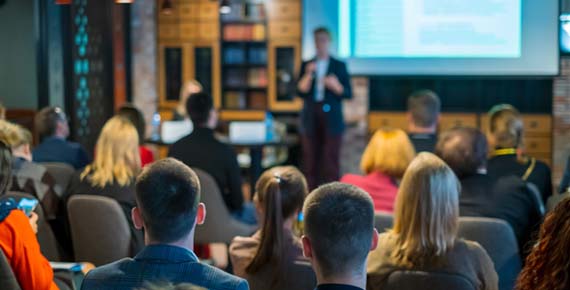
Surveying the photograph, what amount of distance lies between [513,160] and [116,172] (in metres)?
2.10

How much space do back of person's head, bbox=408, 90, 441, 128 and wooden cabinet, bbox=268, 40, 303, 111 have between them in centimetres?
356

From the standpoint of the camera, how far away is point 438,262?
3.01 meters

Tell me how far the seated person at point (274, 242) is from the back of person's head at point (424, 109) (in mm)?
2699

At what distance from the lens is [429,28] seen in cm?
893

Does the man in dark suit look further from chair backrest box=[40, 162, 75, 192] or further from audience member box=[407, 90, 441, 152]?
chair backrest box=[40, 162, 75, 192]

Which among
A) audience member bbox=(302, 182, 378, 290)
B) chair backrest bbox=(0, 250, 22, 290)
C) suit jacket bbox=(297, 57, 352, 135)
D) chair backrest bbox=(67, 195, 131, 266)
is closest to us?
audience member bbox=(302, 182, 378, 290)

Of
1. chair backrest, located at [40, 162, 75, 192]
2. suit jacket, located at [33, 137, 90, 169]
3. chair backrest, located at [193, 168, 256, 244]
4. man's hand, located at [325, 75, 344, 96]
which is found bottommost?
chair backrest, located at [193, 168, 256, 244]

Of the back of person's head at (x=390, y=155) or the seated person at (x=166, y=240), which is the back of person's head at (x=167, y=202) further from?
the back of person's head at (x=390, y=155)

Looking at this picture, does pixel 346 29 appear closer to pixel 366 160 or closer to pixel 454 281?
pixel 366 160

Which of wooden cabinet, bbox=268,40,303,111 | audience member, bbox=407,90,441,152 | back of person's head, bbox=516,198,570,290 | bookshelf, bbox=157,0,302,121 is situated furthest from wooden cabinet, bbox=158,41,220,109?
back of person's head, bbox=516,198,570,290

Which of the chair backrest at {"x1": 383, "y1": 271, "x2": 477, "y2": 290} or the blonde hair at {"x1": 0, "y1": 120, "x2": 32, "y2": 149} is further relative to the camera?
the blonde hair at {"x1": 0, "y1": 120, "x2": 32, "y2": 149}

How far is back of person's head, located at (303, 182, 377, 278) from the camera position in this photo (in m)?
2.22

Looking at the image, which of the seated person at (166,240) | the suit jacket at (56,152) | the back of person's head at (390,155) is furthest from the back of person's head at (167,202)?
the suit jacket at (56,152)

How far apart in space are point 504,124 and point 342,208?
2.98 metres
